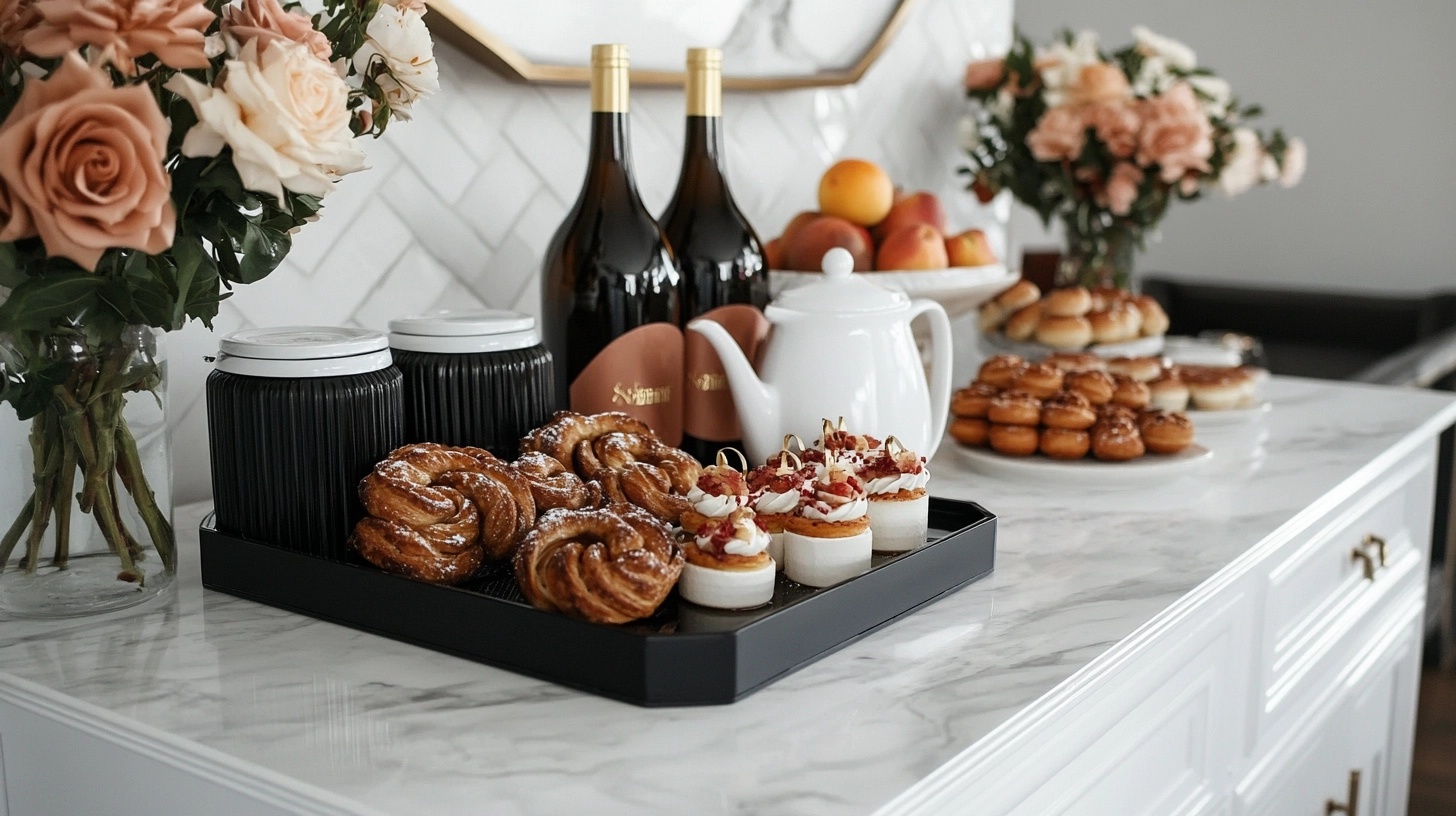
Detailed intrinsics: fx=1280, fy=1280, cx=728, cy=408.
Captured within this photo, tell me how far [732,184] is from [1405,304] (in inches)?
120

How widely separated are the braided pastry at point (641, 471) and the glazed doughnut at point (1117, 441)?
53 centimetres

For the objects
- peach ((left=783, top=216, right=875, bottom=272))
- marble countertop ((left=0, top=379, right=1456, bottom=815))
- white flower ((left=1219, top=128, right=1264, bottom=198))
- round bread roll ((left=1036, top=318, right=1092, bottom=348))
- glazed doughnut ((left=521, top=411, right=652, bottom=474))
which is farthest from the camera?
white flower ((left=1219, top=128, right=1264, bottom=198))

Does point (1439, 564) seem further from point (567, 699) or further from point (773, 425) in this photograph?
point (567, 699)

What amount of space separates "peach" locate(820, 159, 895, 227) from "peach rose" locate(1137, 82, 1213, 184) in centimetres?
76

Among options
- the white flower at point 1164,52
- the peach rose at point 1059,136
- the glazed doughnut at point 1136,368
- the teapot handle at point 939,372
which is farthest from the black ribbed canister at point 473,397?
the white flower at point 1164,52

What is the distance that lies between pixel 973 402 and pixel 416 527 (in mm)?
727

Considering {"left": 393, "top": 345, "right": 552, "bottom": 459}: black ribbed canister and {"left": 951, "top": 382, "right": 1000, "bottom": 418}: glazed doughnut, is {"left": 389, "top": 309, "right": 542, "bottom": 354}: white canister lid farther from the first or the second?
{"left": 951, "top": 382, "right": 1000, "bottom": 418}: glazed doughnut

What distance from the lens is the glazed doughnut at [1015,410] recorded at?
1.31 m

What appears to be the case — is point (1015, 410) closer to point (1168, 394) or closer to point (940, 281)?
point (940, 281)

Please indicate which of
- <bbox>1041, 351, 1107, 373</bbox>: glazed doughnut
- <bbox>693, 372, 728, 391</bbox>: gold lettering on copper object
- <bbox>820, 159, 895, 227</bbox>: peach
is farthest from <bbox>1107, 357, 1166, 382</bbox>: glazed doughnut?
<bbox>693, 372, 728, 391</bbox>: gold lettering on copper object

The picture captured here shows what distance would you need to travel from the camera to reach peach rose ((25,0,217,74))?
668mm

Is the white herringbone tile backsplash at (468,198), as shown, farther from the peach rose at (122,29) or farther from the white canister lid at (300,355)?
the peach rose at (122,29)

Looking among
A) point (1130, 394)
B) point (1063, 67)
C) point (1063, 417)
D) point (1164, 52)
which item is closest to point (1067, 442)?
point (1063, 417)

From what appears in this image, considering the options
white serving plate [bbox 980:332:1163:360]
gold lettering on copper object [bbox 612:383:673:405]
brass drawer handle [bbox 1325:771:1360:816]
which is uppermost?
gold lettering on copper object [bbox 612:383:673:405]
